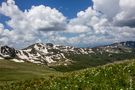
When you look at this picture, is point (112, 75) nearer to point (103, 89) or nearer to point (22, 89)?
point (103, 89)

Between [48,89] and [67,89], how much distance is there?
214 cm

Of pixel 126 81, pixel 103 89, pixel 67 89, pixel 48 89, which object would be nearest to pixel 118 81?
pixel 126 81

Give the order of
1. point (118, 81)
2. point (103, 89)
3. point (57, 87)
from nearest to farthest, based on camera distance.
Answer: point (103, 89)
point (118, 81)
point (57, 87)

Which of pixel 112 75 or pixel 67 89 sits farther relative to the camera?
pixel 112 75

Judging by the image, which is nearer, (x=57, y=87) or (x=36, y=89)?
(x=57, y=87)

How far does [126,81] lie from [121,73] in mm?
3375

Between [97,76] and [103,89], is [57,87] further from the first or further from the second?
[103,89]

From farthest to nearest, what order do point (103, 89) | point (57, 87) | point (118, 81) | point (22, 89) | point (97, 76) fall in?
point (22, 89)
point (97, 76)
point (57, 87)
point (118, 81)
point (103, 89)

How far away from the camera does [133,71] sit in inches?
840

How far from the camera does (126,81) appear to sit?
18.1 meters

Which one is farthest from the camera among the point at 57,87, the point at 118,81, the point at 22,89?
the point at 22,89

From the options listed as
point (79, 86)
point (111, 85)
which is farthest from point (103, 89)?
point (79, 86)

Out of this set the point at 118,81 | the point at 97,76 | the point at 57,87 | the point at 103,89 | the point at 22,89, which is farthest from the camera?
the point at 22,89

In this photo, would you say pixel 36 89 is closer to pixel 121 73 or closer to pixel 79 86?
pixel 79 86
